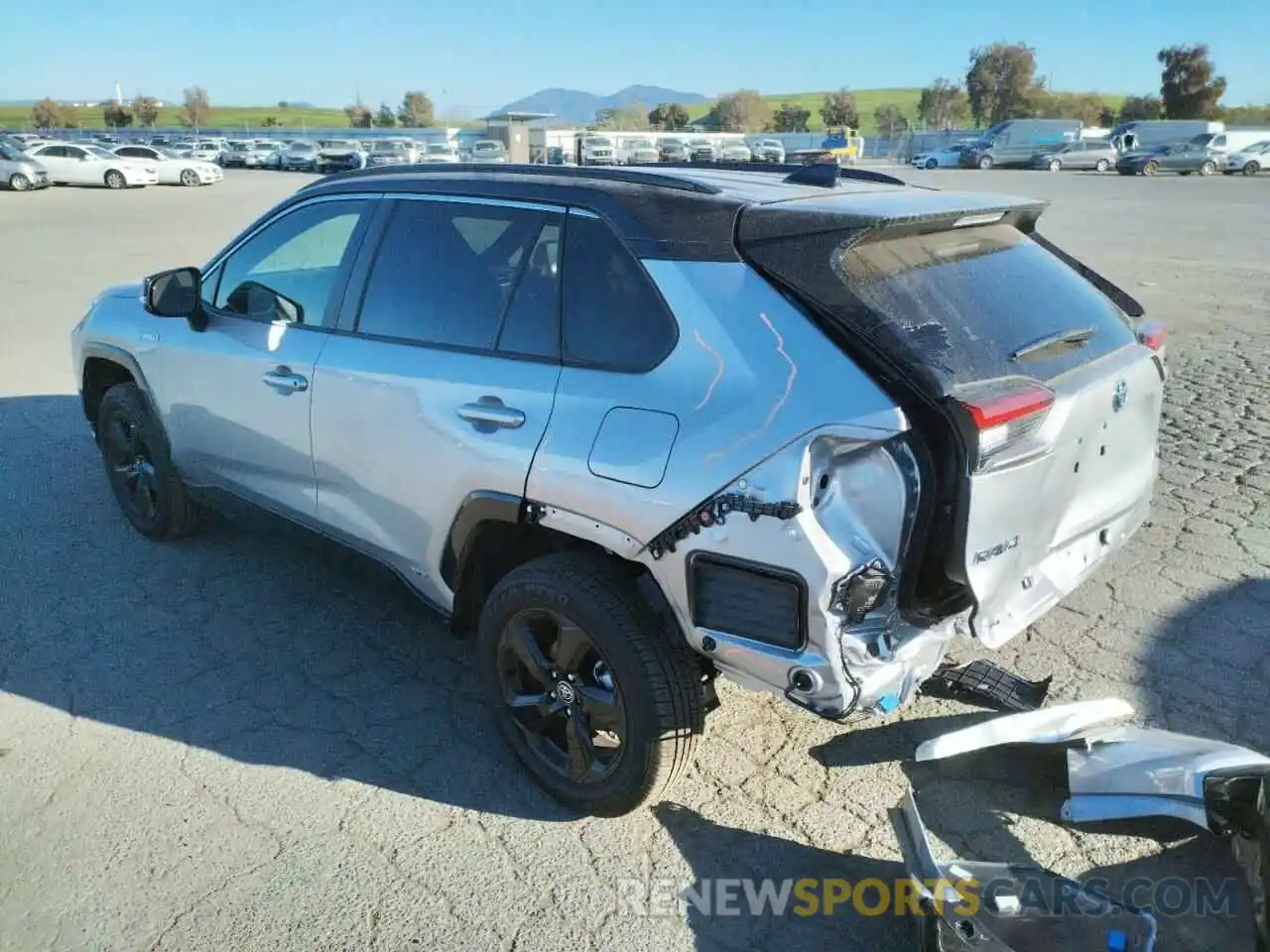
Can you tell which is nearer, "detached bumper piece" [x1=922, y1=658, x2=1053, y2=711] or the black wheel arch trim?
"detached bumper piece" [x1=922, y1=658, x2=1053, y2=711]

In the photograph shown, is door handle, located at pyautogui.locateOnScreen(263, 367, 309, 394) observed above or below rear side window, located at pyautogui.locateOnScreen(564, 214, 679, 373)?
below

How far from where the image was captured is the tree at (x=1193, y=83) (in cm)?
6938

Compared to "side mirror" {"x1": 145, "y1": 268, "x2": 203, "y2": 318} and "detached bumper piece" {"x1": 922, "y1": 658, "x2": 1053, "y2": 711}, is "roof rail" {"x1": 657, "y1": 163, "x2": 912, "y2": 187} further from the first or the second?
"side mirror" {"x1": 145, "y1": 268, "x2": 203, "y2": 318}

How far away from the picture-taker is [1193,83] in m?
70.2

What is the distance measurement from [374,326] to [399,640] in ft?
4.32

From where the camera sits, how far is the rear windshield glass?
243 centimetres

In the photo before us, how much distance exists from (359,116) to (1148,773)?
11599cm

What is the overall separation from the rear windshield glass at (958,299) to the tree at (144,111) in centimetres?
11461

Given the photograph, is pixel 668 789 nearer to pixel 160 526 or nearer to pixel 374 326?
pixel 374 326

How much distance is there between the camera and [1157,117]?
73125 millimetres

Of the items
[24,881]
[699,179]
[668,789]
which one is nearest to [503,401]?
[699,179]

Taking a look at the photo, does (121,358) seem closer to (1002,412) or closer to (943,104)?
(1002,412)

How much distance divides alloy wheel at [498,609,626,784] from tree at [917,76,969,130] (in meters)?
101

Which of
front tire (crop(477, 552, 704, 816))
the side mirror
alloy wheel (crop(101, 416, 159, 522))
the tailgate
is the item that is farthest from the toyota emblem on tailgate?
alloy wheel (crop(101, 416, 159, 522))
